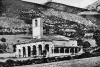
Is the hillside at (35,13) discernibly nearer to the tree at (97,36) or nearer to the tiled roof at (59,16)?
the tiled roof at (59,16)

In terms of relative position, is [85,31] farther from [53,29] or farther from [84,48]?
[53,29]

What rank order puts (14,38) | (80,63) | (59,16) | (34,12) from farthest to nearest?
(59,16), (80,63), (34,12), (14,38)

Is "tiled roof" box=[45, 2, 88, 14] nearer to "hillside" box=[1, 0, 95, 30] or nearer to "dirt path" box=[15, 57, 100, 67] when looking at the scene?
"hillside" box=[1, 0, 95, 30]

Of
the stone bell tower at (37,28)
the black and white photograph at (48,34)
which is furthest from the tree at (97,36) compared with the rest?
the stone bell tower at (37,28)

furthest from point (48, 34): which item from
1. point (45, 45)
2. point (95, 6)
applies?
point (95, 6)

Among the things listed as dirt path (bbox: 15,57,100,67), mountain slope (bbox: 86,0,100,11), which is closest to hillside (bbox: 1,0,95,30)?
mountain slope (bbox: 86,0,100,11)

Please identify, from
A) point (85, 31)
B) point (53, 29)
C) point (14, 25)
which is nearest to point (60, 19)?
point (53, 29)

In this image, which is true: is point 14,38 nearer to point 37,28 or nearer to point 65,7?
point 37,28

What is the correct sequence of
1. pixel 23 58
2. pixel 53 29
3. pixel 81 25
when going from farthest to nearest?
pixel 81 25 → pixel 53 29 → pixel 23 58
